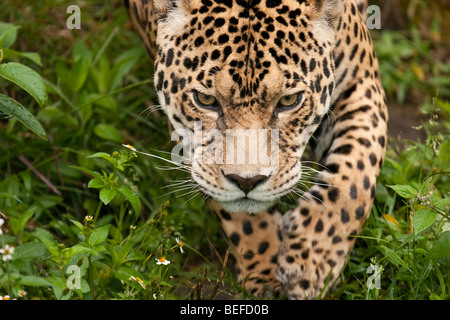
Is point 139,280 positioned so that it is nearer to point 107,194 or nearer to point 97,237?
point 97,237

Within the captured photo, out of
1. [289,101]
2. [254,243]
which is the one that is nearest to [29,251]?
[254,243]

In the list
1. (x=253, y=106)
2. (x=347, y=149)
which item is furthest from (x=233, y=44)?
(x=347, y=149)

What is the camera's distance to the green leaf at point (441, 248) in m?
3.87

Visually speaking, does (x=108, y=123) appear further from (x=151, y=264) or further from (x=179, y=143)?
(x=151, y=264)

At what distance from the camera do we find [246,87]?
4.27 meters

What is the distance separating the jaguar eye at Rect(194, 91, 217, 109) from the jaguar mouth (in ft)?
2.10

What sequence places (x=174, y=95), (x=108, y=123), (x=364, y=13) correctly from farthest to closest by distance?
(x=364, y=13) < (x=108, y=123) < (x=174, y=95)

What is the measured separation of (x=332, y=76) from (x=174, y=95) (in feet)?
3.54

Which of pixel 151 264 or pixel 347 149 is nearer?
pixel 151 264

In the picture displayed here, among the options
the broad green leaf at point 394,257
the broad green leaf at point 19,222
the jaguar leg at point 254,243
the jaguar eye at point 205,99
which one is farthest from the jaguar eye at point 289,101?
the broad green leaf at point 19,222

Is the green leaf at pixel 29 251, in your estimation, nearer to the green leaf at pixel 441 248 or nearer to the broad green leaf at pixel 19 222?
the broad green leaf at pixel 19 222
